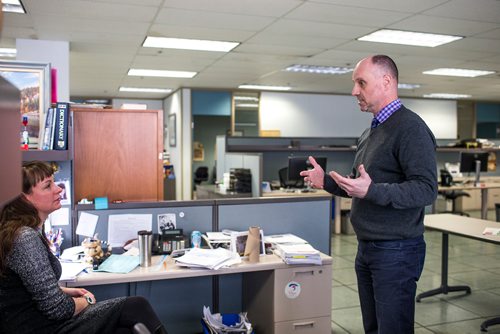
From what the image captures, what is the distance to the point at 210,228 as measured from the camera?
289cm

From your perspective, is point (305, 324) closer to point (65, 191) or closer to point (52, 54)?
point (65, 191)

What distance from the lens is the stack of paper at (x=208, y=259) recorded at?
2.33 meters

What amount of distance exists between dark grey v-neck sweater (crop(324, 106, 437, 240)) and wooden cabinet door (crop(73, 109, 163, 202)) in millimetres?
1661

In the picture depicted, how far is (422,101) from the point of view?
11219mm

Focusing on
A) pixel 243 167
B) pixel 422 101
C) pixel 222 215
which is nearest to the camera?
pixel 222 215

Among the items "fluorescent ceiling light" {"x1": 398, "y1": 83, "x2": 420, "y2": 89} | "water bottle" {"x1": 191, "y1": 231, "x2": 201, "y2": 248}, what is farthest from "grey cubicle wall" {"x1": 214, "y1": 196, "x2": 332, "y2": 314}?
"fluorescent ceiling light" {"x1": 398, "y1": 83, "x2": 420, "y2": 89}

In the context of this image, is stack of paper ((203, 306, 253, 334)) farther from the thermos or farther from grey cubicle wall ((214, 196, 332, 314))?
the thermos

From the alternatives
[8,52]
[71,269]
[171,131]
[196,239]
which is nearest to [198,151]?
[171,131]

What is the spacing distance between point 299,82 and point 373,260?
7.15 m

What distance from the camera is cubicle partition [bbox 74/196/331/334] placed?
2.80 metres

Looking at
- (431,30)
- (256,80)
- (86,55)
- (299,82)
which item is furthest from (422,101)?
(86,55)

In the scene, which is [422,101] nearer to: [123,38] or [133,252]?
[123,38]

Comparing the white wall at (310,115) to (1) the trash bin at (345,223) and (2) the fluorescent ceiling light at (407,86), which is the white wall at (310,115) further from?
(1) the trash bin at (345,223)

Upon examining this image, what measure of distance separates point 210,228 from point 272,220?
16.8 inches
